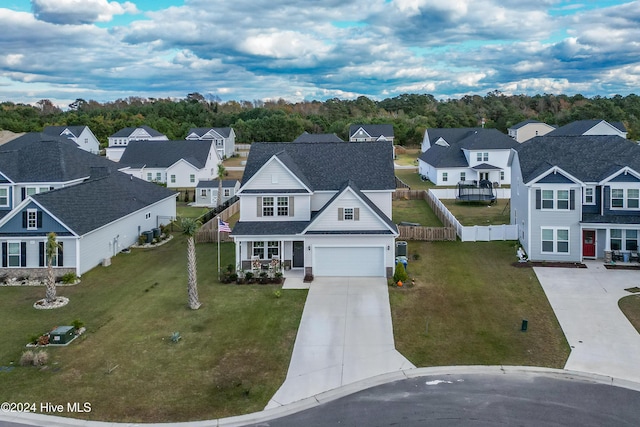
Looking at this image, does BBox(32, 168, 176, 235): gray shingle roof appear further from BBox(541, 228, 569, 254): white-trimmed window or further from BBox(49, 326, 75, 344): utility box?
BBox(541, 228, 569, 254): white-trimmed window

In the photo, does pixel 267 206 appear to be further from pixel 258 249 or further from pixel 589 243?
pixel 589 243

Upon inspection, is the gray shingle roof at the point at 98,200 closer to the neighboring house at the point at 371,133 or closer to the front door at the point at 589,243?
the front door at the point at 589,243

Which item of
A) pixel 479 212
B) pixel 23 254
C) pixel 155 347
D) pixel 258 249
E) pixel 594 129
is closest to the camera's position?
pixel 155 347

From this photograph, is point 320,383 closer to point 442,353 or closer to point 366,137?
point 442,353

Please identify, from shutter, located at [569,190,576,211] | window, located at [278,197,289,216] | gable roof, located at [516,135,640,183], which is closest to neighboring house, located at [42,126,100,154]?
window, located at [278,197,289,216]

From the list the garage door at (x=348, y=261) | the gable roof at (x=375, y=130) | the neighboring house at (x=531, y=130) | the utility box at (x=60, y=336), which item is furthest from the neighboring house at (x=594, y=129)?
the utility box at (x=60, y=336)

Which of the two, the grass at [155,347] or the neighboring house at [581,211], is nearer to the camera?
the grass at [155,347]

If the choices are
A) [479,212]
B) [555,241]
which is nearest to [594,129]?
[479,212]
